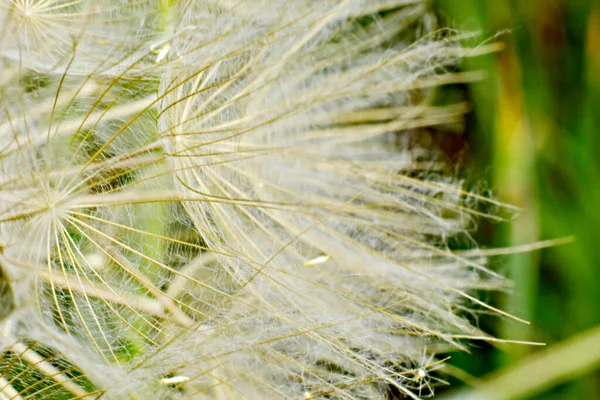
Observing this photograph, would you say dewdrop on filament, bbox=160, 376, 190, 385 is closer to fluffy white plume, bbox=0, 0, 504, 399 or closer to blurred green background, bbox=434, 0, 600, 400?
fluffy white plume, bbox=0, 0, 504, 399

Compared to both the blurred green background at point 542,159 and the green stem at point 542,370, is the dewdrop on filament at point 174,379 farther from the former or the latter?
the blurred green background at point 542,159

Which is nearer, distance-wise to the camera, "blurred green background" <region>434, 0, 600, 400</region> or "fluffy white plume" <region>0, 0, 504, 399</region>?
"fluffy white plume" <region>0, 0, 504, 399</region>

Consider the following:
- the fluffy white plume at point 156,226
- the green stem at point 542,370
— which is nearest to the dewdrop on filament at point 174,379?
the fluffy white plume at point 156,226

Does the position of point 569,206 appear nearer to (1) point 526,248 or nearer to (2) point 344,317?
(1) point 526,248

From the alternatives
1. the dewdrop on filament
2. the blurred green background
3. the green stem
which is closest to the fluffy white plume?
the dewdrop on filament

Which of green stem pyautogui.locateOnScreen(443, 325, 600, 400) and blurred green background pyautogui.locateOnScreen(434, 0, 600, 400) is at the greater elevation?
blurred green background pyautogui.locateOnScreen(434, 0, 600, 400)

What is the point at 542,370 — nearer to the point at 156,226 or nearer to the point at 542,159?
the point at 542,159

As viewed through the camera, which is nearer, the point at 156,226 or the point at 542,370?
the point at 156,226

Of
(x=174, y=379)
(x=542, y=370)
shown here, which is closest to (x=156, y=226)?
(x=174, y=379)
